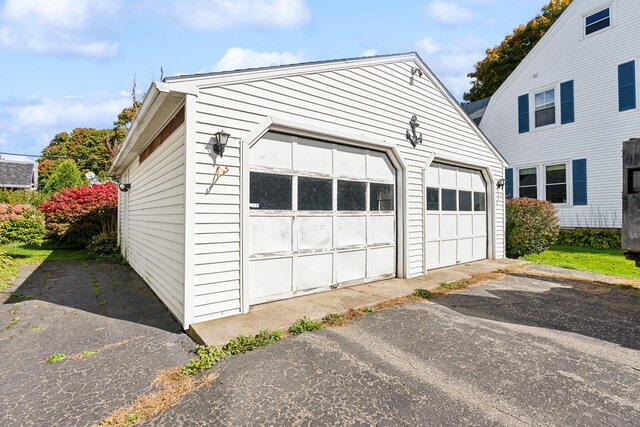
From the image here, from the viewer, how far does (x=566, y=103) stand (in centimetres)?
1148

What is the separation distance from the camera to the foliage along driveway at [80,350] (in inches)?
93.7

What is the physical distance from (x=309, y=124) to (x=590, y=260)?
29.8 feet

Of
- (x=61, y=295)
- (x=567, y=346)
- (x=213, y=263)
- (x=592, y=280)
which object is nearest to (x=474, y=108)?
(x=592, y=280)

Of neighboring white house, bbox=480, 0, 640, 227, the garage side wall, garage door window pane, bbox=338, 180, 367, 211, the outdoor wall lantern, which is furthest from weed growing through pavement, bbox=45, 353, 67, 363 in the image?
neighboring white house, bbox=480, 0, 640, 227

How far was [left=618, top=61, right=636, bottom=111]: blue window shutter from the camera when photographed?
9.91 metres

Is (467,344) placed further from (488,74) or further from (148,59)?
(488,74)

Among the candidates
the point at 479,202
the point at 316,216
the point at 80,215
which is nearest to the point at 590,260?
the point at 479,202

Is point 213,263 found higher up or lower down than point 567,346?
higher up

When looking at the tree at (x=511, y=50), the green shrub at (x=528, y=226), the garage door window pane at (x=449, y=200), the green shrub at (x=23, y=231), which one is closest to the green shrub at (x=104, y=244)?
the green shrub at (x=23, y=231)

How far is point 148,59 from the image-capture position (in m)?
8.61

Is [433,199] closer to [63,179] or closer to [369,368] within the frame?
[369,368]

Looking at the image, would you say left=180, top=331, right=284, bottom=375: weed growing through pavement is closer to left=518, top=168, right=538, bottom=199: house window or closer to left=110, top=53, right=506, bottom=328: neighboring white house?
left=110, top=53, right=506, bottom=328: neighboring white house

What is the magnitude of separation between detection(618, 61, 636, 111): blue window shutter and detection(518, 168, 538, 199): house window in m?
3.26

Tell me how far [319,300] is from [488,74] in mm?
23498
